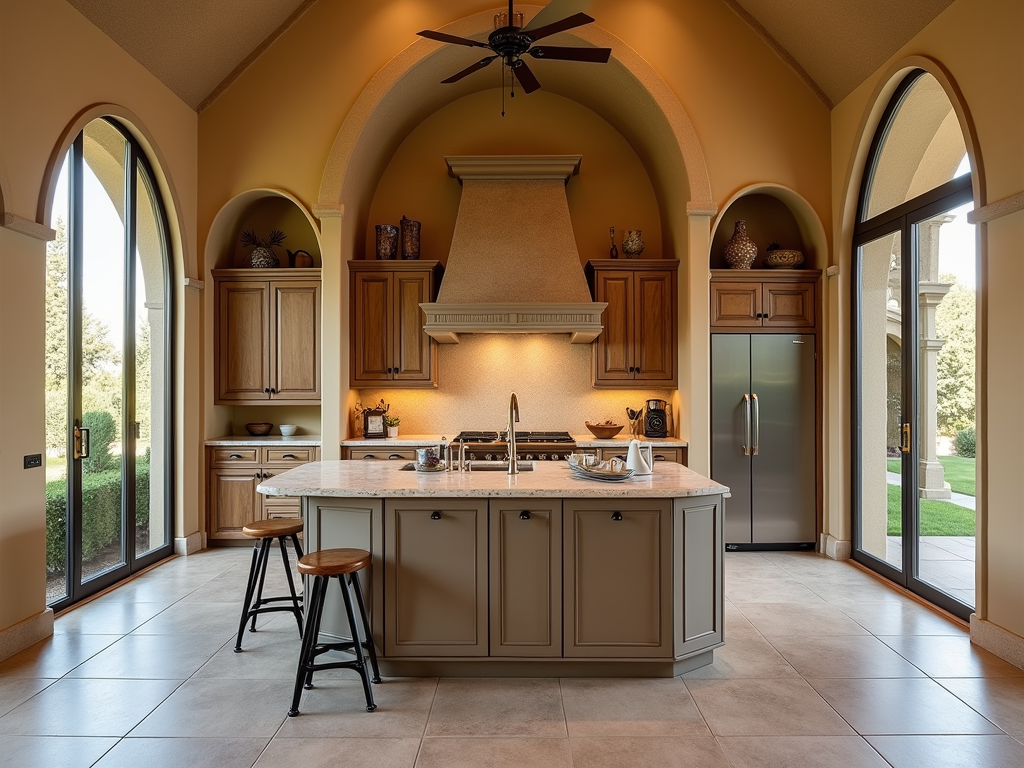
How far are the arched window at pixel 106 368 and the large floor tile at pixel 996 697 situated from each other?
16.6ft

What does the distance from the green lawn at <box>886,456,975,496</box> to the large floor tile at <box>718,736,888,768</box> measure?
210 cm

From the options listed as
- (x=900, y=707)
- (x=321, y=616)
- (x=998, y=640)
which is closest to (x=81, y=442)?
(x=321, y=616)

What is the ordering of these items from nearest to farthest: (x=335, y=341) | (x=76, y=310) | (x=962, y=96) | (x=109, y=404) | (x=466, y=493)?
(x=466, y=493) → (x=962, y=96) → (x=76, y=310) → (x=109, y=404) → (x=335, y=341)

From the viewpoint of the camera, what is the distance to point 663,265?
6.23 metres

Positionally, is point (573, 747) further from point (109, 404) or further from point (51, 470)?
point (109, 404)

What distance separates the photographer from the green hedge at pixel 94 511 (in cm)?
430

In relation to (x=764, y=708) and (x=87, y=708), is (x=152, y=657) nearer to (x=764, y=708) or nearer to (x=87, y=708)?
(x=87, y=708)

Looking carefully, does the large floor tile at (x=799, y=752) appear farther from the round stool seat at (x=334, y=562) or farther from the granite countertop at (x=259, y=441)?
the granite countertop at (x=259, y=441)

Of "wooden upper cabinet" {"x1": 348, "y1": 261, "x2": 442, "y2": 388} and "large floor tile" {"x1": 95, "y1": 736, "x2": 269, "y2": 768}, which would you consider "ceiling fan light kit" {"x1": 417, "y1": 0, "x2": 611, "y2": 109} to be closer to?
"wooden upper cabinet" {"x1": 348, "y1": 261, "x2": 442, "y2": 388}

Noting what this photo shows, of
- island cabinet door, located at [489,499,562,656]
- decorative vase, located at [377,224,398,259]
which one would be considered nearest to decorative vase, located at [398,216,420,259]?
decorative vase, located at [377,224,398,259]

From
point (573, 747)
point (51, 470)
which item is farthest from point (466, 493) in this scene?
point (51, 470)

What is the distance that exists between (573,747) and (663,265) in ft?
14.5

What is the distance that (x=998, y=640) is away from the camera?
371 cm

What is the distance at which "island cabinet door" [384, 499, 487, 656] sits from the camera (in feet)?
11.2
